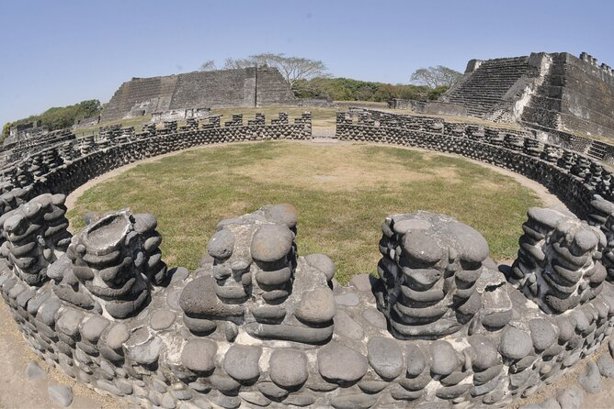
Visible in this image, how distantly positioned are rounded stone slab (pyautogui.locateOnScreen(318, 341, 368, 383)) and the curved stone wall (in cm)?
1

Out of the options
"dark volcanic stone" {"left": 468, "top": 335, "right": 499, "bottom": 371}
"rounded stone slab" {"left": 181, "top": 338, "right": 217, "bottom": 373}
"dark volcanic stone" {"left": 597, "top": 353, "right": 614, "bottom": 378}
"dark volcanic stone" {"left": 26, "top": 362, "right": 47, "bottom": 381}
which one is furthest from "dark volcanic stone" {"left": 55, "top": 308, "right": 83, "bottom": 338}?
"dark volcanic stone" {"left": 597, "top": 353, "right": 614, "bottom": 378}

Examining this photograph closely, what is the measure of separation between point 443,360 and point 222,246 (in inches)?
95.9

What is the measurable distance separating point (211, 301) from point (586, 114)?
37.1 metres

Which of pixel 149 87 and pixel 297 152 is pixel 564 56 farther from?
pixel 149 87

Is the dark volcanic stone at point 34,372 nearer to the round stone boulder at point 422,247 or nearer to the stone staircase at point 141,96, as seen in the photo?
the round stone boulder at point 422,247

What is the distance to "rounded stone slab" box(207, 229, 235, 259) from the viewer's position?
341cm

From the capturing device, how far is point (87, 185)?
13758mm

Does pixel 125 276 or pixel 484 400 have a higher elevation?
pixel 125 276

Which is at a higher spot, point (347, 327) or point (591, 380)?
point (347, 327)

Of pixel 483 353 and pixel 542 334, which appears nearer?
pixel 483 353

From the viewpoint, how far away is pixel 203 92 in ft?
138

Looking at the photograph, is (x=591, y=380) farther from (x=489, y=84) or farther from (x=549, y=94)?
(x=489, y=84)

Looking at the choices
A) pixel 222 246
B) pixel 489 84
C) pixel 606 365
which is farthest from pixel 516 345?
pixel 489 84

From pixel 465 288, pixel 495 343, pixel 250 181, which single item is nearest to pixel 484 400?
pixel 495 343
